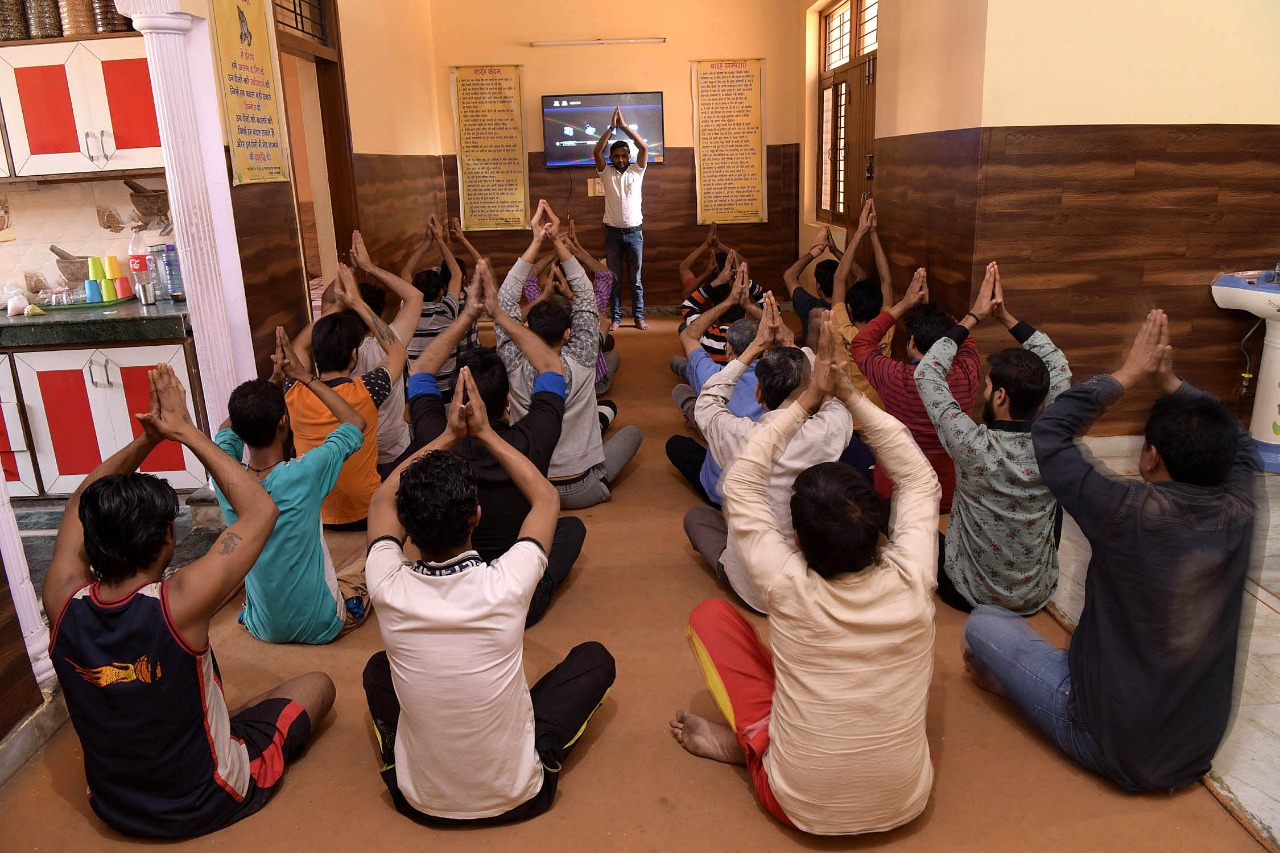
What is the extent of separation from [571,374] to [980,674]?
1.98 meters

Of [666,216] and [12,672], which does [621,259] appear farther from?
[12,672]

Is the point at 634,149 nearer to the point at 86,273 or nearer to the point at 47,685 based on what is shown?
the point at 86,273

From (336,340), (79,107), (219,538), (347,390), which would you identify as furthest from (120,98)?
(219,538)

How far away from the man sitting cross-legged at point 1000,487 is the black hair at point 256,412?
6.57 ft

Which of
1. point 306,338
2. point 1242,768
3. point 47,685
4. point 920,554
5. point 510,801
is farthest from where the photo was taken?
point 306,338

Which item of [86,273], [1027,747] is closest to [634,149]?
[86,273]

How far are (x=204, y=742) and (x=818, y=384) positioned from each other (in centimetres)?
155

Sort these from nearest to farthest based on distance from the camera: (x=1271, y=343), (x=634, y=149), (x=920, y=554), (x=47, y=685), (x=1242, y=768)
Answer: (x=920, y=554), (x=1242, y=768), (x=47, y=685), (x=1271, y=343), (x=634, y=149)

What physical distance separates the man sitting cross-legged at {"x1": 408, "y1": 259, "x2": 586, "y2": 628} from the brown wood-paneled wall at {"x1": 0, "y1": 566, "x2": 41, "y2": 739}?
1153 mm

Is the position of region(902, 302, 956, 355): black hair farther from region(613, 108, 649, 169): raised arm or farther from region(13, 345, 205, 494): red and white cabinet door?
region(613, 108, 649, 169): raised arm

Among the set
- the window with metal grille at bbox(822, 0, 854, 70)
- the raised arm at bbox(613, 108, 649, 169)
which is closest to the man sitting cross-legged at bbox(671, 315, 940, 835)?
the window with metal grille at bbox(822, 0, 854, 70)

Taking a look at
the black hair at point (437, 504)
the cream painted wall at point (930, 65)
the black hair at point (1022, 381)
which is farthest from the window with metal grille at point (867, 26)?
the black hair at point (437, 504)

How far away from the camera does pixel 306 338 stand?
12.8 feet

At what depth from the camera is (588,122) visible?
827 cm
